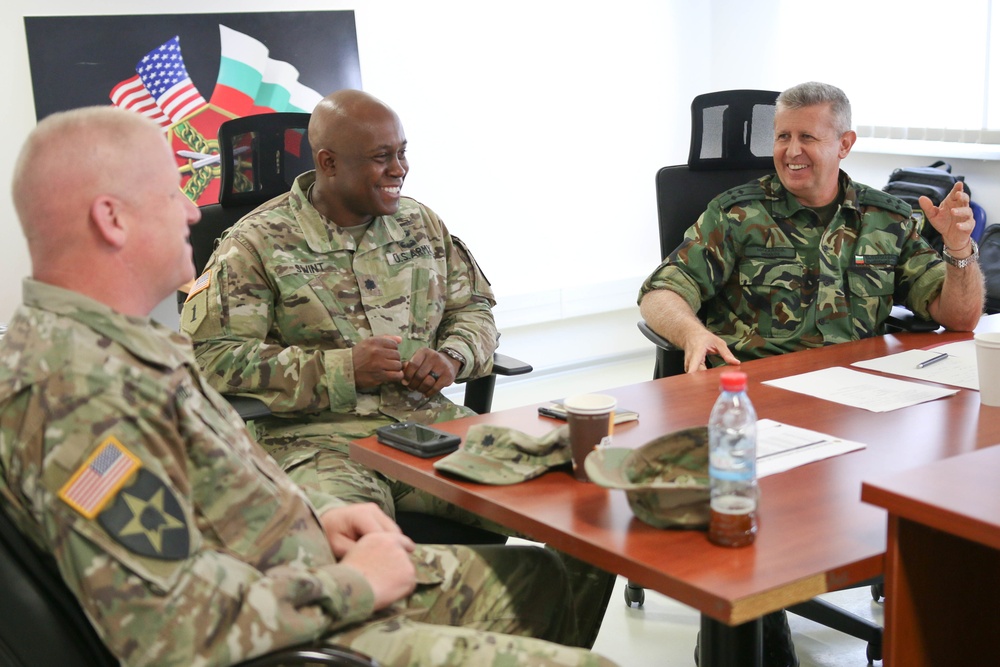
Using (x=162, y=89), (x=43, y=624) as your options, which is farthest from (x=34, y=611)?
(x=162, y=89)

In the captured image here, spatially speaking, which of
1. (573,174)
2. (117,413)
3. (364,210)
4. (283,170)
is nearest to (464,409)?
(364,210)

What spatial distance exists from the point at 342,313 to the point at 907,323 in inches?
58.6

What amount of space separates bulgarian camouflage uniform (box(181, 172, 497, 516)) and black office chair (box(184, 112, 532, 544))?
93 millimetres

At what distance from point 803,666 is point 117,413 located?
189 centimetres

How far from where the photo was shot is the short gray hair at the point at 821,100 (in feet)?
9.43

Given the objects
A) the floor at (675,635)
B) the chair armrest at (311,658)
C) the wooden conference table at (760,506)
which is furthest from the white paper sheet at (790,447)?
the floor at (675,635)

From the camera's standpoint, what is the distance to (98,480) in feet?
4.05

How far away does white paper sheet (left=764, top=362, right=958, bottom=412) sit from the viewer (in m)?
2.09

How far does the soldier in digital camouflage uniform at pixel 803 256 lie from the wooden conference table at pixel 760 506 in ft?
1.58

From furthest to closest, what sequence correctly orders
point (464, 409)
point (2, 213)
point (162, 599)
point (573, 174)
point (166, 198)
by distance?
1. point (573, 174)
2. point (2, 213)
3. point (464, 409)
4. point (166, 198)
5. point (162, 599)

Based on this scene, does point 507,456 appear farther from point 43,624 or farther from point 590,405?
point 43,624

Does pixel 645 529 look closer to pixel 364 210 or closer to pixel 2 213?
pixel 364 210

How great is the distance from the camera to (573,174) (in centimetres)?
540

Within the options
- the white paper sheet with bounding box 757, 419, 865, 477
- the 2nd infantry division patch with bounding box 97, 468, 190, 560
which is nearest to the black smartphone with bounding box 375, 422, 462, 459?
the white paper sheet with bounding box 757, 419, 865, 477
